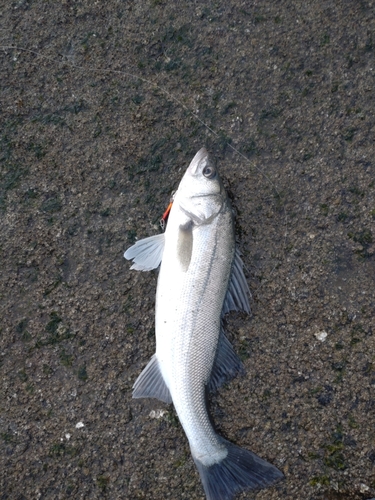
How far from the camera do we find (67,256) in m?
3.24

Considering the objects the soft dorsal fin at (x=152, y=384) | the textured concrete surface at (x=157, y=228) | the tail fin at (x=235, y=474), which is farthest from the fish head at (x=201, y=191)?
the tail fin at (x=235, y=474)

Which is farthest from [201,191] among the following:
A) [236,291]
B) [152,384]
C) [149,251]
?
[152,384]

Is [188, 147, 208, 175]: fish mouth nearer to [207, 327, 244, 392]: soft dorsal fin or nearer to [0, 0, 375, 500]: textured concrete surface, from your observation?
[0, 0, 375, 500]: textured concrete surface

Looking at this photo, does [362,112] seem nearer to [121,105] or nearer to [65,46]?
[121,105]

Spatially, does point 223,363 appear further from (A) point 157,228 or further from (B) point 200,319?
(A) point 157,228

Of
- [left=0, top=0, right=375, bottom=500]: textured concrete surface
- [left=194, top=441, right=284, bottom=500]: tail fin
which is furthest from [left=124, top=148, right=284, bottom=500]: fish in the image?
[left=0, top=0, right=375, bottom=500]: textured concrete surface

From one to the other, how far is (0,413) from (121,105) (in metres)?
2.37

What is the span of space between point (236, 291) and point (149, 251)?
2.16 feet

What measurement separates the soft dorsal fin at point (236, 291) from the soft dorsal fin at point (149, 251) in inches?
20.4

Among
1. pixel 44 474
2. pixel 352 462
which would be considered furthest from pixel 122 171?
pixel 352 462

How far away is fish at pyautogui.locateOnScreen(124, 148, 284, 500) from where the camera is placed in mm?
2900

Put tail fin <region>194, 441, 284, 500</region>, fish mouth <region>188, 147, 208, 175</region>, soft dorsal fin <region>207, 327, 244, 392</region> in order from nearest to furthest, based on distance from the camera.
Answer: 1. tail fin <region>194, 441, 284, 500</region>
2. soft dorsal fin <region>207, 327, 244, 392</region>
3. fish mouth <region>188, 147, 208, 175</region>

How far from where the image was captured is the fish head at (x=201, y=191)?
10.0 feet

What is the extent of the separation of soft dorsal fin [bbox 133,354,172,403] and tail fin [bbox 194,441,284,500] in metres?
0.48
